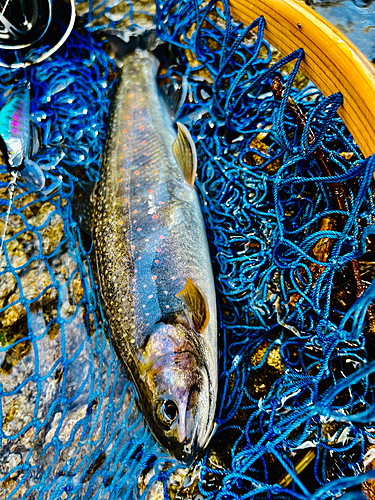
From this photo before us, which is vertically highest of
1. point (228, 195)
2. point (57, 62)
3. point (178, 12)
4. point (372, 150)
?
point (372, 150)

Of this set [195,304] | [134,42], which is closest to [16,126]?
[134,42]

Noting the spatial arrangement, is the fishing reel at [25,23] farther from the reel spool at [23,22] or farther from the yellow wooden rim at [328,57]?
the yellow wooden rim at [328,57]

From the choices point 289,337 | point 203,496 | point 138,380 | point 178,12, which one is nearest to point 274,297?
point 289,337

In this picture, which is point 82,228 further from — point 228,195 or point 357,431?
point 357,431

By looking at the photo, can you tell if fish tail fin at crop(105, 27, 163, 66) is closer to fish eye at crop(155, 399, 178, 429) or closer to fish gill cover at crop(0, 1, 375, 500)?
fish gill cover at crop(0, 1, 375, 500)

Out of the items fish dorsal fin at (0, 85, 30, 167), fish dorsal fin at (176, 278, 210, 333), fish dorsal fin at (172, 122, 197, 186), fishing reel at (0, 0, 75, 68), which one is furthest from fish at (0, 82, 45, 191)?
fish dorsal fin at (176, 278, 210, 333)

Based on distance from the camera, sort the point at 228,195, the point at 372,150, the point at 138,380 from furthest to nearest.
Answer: the point at 228,195 → the point at 138,380 → the point at 372,150

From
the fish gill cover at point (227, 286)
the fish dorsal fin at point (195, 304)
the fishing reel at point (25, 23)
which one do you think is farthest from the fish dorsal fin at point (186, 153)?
the fishing reel at point (25, 23)
